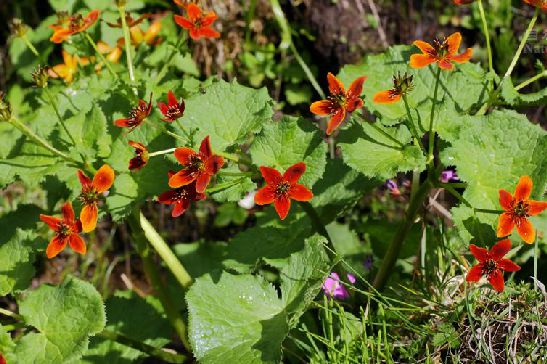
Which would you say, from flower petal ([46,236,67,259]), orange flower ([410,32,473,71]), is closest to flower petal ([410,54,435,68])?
orange flower ([410,32,473,71])

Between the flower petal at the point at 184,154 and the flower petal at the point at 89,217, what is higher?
the flower petal at the point at 184,154

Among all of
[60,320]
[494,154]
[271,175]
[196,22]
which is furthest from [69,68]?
[494,154]

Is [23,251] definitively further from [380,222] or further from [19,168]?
[380,222]

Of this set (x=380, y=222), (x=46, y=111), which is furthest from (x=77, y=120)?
(x=380, y=222)

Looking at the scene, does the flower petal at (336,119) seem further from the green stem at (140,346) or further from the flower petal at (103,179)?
the green stem at (140,346)

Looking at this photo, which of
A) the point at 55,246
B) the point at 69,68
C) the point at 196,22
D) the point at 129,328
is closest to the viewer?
the point at 55,246

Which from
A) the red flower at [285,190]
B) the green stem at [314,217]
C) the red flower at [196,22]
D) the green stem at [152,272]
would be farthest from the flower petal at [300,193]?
the red flower at [196,22]

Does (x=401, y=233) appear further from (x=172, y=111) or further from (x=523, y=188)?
(x=172, y=111)

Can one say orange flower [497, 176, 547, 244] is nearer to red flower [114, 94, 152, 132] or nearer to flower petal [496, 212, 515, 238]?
flower petal [496, 212, 515, 238]
